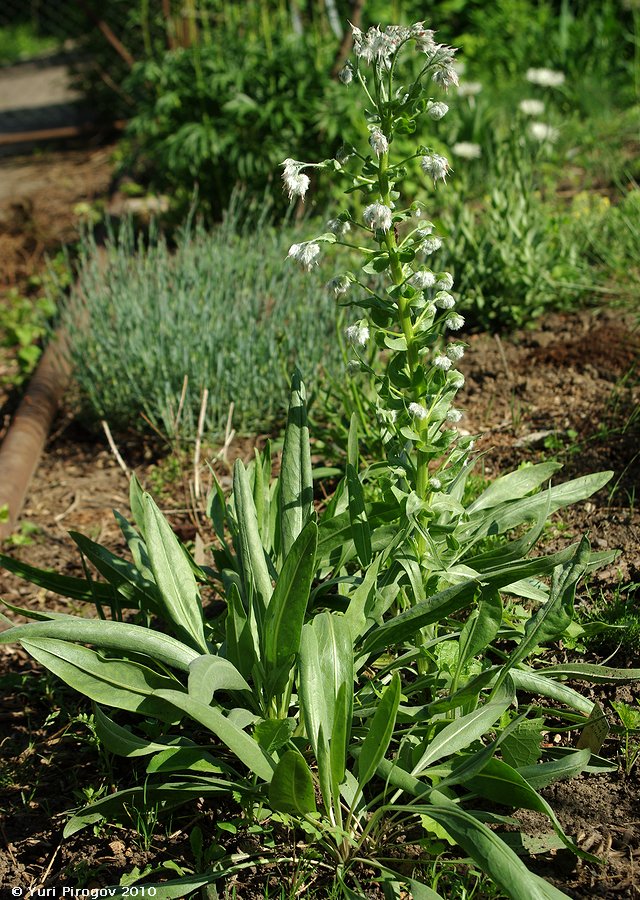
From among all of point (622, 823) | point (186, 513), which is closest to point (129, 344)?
point (186, 513)

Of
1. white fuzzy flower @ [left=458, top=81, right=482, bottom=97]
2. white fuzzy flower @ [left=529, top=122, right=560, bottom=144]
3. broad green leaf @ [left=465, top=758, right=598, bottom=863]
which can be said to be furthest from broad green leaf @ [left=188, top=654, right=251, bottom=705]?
white fuzzy flower @ [left=458, top=81, right=482, bottom=97]

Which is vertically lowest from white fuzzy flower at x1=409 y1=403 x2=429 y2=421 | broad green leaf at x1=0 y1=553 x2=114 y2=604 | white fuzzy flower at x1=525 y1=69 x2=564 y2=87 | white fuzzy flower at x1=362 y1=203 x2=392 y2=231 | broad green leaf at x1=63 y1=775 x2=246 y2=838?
broad green leaf at x1=63 y1=775 x2=246 y2=838

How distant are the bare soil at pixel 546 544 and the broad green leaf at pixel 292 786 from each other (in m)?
0.29

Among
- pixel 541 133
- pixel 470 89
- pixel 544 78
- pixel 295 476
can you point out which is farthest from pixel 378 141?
pixel 544 78

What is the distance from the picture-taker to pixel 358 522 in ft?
7.57

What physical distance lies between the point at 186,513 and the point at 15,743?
119 cm

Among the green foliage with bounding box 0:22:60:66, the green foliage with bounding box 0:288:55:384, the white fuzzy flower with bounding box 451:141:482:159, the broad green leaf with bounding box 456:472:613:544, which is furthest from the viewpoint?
the green foliage with bounding box 0:22:60:66

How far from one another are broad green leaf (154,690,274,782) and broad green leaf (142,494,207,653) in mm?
432

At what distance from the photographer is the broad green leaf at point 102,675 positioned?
6.69 ft

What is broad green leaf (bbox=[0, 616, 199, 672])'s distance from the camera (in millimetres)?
2021

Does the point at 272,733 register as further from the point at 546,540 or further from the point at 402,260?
the point at 546,540

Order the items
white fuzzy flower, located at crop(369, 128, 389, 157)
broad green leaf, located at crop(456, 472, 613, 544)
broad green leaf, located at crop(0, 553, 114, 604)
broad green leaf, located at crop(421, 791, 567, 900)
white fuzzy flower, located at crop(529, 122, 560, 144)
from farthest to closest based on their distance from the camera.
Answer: white fuzzy flower, located at crop(529, 122, 560, 144) < broad green leaf, located at crop(0, 553, 114, 604) < broad green leaf, located at crop(456, 472, 613, 544) < white fuzzy flower, located at crop(369, 128, 389, 157) < broad green leaf, located at crop(421, 791, 567, 900)

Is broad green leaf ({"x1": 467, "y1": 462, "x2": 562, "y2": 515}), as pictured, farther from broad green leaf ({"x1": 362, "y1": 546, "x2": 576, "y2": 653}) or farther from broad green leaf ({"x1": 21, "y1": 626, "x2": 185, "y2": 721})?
broad green leaf ({"x1": 21, "y1": 626, "x2": 185, "y2": 721})

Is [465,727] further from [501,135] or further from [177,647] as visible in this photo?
[501,135]
